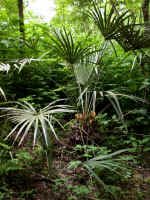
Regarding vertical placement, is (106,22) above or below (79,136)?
above

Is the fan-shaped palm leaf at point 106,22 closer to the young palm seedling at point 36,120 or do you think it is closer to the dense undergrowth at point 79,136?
the dense undergrowth at point 79,136

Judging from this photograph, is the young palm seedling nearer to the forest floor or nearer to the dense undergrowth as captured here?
the dense undergrowth

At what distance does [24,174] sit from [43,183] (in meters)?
0.18

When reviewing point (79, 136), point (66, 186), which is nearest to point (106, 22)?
point (79, 136)

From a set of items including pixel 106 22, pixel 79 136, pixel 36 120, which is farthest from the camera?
pixel 79 136

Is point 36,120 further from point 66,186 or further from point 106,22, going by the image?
point 106,22

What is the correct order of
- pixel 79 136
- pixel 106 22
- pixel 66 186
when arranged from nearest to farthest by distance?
pixel 66 186 → pixel 106 22 → pixel 79 136

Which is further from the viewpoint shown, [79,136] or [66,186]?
[79,136]

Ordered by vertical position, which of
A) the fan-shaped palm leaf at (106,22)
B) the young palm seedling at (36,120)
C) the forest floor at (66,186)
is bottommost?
the forest floor at (66,186)

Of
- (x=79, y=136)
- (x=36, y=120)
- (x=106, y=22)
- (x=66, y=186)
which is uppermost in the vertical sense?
(x=106, y=22)

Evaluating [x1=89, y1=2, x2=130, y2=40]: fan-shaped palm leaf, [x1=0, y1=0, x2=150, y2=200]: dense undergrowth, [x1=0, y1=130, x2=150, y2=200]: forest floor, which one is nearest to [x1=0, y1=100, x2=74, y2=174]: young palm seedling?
[x1=0, y1=0, x2=150, y2=200]: dense undergrowth

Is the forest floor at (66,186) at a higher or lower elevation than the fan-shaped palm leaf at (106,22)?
lower

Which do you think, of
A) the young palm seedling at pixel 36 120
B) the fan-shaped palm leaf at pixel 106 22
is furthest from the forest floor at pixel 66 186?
the fan-shaped palm leaf at pixel 106 22

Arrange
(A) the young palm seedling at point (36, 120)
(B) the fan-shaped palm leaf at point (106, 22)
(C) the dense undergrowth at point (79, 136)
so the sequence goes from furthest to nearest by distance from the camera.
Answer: (B) the fan-shaped palm leaf at point (106, 22) < (C) the dense undergrowth at point (79, 136) < (A) the young palm seedling at point (36, 120)
